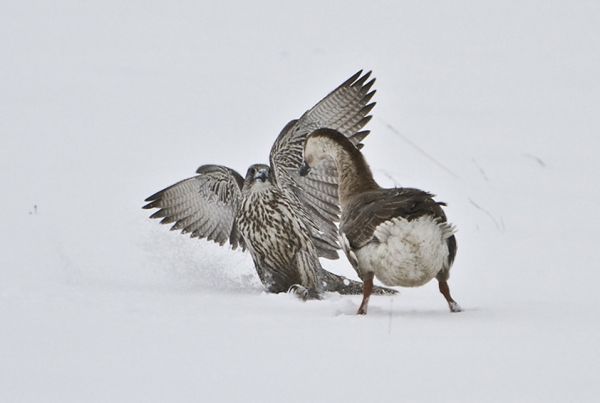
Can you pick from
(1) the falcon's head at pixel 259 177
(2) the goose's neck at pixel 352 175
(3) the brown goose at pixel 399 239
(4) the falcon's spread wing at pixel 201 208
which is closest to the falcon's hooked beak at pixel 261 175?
(1) the falcon's head at pixel 259 177

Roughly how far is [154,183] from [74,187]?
0.90 m

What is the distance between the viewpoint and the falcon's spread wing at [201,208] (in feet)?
→ 30.3

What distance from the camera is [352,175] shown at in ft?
24.2

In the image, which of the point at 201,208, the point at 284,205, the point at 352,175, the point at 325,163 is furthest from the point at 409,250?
the point at 201,208

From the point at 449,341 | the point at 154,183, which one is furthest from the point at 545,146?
the point at 449,341

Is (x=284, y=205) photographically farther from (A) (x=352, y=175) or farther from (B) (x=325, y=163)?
(A) (x=352, y=175)

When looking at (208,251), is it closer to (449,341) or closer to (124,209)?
(124,209)

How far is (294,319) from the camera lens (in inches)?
242

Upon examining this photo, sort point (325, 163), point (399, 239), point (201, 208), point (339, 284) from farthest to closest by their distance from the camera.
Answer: point (201, 208), point (325, 163), point (339, 284), point (399, 239)

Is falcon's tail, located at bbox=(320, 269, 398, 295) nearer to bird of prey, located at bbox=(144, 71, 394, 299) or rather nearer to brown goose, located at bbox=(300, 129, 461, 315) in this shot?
bird of prey, located at bbox=(144, 71, 394, 299)

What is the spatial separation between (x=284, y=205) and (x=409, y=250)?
2244 mm

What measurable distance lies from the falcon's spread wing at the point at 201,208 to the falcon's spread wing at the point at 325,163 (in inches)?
19.5

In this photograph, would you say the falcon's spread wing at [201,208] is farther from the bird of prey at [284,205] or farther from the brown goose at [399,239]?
the brown goose at [399,239]

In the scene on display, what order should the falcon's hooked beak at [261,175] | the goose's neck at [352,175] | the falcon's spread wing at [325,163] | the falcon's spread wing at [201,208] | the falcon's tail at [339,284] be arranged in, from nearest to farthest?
the goose's neck at [352,175] → the falcon's hooked beak at [261,175] → the falcon's tail at [339,284] → the falcon's spread wing at [325,163] → the falcon's spread wing at [201,208]
